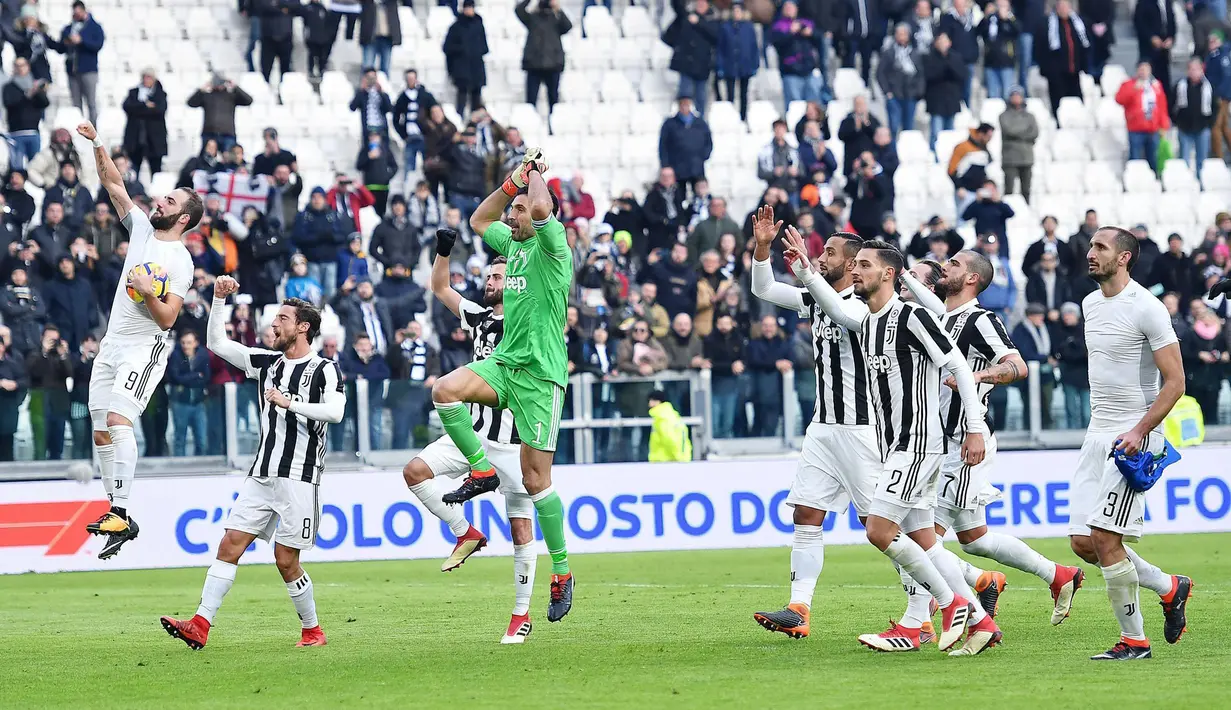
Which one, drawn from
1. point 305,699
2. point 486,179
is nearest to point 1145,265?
point 486,179

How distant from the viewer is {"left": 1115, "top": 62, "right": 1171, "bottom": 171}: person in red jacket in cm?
2916

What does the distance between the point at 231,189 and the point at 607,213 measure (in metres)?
5.16

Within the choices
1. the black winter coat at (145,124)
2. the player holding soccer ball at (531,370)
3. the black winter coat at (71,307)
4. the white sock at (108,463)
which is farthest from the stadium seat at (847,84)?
the player holding soccer ball at (531,370)

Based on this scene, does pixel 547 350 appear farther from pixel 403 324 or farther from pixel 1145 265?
pixel 1145 265

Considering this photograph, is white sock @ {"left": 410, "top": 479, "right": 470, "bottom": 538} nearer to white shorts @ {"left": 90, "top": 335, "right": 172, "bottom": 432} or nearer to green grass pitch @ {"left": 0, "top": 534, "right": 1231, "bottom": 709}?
green grass pitch @ {"left": 0, "top": 534, "right": 1231, "bottom": 709}

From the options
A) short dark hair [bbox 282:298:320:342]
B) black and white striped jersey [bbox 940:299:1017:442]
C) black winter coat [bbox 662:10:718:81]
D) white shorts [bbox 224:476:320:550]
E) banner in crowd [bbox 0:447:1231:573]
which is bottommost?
banner in crowd [bbox 0:447:1231:573]

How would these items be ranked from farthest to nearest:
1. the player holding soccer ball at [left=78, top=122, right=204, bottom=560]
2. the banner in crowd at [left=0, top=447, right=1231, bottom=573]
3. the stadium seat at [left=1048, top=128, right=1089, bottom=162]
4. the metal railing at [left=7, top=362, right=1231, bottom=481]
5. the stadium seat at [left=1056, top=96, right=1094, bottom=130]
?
the stadium seat at [left=1056, top=96, right=1094, bottom=130], the stadium seat at [left=1048, top=128, right=1089, bottom=162], the metal railing at [left=7, top=362, right=1231, bottom=481], the banner in crowd at [left=0, top=447, right=1231, bottom=573], the player holding soccer ball at [left=78, top=122, right=204, bottom=560]

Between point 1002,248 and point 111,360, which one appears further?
point 1002,248

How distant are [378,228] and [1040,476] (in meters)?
9.10

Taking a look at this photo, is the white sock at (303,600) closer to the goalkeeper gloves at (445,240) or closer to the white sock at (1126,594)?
the goalkeeper gloves at (445,240)

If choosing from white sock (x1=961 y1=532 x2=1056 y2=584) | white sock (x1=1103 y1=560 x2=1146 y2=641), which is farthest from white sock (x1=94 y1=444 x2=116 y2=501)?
white sock (x1=1103 y1=560 x2=1146 y2=641)

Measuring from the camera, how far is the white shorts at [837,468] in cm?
1079

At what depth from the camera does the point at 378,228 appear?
23.6 metres

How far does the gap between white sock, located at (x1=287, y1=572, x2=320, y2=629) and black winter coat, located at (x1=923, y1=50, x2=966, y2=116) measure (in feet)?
63.7
